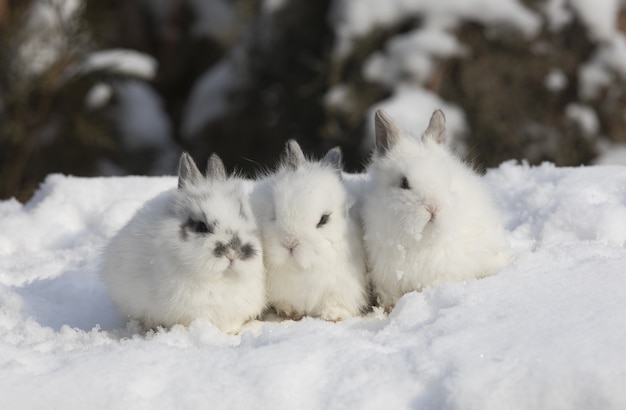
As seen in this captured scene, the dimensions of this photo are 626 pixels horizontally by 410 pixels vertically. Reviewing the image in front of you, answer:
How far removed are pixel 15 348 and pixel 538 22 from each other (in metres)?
7.03

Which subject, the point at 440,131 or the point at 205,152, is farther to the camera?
the point at 205,152

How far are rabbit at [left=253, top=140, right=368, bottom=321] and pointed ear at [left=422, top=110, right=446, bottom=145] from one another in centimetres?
52

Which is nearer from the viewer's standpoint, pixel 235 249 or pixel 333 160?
pixel 235 249

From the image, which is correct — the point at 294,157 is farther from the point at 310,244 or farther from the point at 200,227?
the point at 200,227

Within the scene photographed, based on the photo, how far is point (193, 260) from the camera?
12.1 ft

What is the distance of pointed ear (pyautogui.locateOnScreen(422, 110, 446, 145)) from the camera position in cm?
432

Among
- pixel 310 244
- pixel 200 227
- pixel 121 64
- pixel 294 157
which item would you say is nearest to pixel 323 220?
pixel 310 244

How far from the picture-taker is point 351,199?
13.6 feet

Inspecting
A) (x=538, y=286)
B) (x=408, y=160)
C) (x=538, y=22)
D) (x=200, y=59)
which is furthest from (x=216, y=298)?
(x=200, y=59)

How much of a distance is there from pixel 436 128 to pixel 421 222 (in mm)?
669

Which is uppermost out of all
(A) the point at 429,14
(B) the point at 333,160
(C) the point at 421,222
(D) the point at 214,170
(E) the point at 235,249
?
(A) the point at 429,14

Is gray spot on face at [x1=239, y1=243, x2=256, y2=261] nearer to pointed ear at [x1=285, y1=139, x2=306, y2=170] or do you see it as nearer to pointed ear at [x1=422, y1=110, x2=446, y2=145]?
pointed ear at [x1=285, y1=139, x2=306, y2=170]

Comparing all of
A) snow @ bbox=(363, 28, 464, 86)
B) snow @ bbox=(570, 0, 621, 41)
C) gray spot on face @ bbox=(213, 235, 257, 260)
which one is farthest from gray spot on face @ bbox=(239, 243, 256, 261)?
snow @ bbox=(570, 0, 621, 41)

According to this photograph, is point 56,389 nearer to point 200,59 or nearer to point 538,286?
point 538,286
